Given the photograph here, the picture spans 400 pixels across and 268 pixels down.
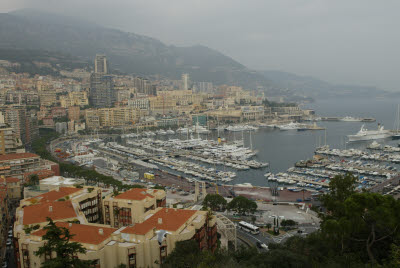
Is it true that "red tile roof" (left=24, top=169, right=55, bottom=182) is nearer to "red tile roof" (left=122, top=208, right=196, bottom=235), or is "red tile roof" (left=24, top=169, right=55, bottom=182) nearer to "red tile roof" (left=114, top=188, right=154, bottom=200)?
"red tile roof" (left=114, top=188, right=154, bottom=200)

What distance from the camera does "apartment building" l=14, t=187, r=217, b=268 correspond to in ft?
28.8

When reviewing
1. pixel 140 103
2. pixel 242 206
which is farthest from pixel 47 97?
pixel 242 206

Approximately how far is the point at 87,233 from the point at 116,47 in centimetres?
13788

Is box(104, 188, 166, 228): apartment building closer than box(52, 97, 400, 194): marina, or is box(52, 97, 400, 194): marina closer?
box(104, 188, 166, 228): apartment building

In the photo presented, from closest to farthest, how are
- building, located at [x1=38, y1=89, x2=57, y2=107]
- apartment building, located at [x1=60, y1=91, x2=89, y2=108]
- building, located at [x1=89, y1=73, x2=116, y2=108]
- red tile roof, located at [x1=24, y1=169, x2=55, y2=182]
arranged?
red tile roof, located at [x1=24, y1=169, x2=55, y2=182], building, located at [x1=38, y1=89, x2=57, y2=107], apartment building, located at [x1=60, y1=91, x2=89, y2=108], building, located at [x1=89, y1=73, x2=116, y2=108]

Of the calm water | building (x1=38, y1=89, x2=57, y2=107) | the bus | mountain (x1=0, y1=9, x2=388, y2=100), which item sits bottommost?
the calm water

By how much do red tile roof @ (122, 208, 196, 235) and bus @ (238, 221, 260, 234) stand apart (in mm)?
3796

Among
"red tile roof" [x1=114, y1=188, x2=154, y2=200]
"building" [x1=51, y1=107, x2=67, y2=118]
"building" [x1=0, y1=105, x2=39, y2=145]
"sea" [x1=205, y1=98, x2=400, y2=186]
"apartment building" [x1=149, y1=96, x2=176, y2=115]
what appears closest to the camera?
"red tile roof" [x1=114, y1=188, x2=154, y2=200]

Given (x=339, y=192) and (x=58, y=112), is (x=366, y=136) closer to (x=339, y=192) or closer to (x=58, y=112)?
(x=339, y=192)

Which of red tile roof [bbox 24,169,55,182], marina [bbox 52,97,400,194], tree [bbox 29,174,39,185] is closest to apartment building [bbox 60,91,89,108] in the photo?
marina [bbox 52,97,400,194]

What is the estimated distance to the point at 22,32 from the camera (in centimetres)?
11375

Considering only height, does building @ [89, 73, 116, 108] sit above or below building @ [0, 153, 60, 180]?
above

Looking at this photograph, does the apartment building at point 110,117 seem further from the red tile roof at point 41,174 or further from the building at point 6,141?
the red tile roof at point 41,174

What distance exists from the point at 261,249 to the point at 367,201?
4791mm
